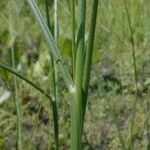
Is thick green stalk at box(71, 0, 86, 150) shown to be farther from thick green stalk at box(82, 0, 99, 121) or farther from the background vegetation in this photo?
the background vegetation

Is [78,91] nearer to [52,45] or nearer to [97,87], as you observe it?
[52,45]

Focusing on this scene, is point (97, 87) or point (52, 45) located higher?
point (52, 45)

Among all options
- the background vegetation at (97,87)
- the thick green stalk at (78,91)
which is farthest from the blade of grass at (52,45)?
the background vegetation at (97,87)

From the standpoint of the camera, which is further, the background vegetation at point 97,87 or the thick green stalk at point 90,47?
the background vegetation at point 97,87

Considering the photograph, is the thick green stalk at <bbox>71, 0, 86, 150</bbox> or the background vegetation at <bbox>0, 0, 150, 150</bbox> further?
the background vegetation at <bbox>0, 0, 150, 150</bbox>

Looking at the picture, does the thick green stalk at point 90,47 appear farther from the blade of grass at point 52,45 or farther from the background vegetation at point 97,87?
the background vegetation at point 97,87

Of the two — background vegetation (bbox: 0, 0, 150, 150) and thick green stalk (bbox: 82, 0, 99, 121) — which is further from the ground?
thick green stalk (bbox: 82, 0, 99, 121)

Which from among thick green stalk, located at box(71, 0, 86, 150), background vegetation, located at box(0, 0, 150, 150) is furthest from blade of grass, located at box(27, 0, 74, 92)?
background vegetation, located at box(0, 0, 150, 150)

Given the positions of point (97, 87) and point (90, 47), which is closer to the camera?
point (90, 47)

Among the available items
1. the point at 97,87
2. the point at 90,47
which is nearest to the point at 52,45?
the point at 90,47
